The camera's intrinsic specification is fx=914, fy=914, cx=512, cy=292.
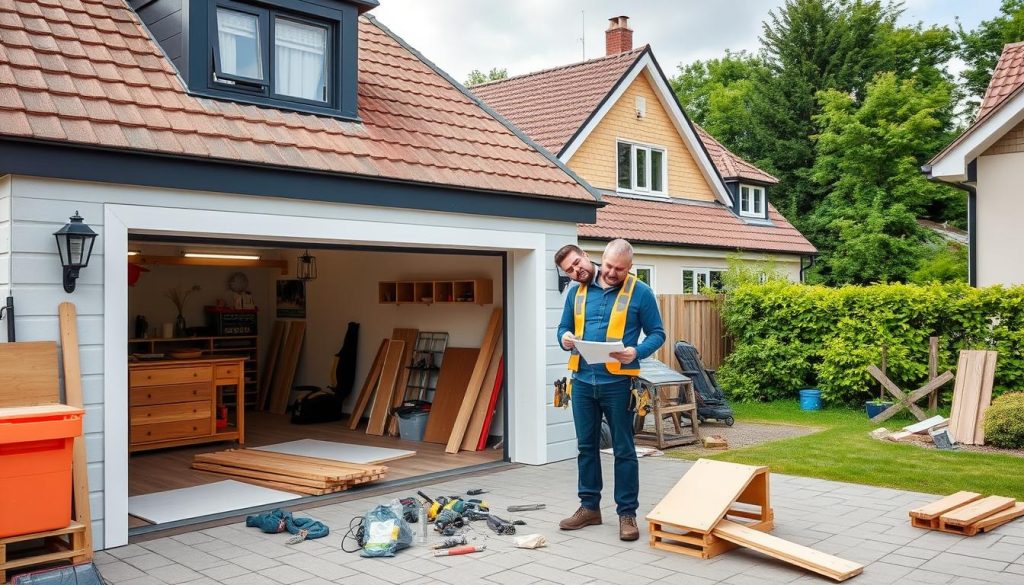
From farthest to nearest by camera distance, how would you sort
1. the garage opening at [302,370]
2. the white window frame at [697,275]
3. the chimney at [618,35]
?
1. the chimney at [618,35]
2. the white window frame at [697,275]
3. the garage opening at [302,370]

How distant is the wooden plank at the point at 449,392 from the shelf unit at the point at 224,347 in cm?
280

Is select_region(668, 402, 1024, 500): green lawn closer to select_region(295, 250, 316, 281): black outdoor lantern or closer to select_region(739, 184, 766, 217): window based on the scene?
select_region(295, 250, 316, 281): black outdoor lantern

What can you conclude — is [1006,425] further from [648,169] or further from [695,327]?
[648,169]

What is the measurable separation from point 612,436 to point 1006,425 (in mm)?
5583

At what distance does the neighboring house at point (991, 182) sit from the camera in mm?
12641

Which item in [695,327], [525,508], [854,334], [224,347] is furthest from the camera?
[695,327]

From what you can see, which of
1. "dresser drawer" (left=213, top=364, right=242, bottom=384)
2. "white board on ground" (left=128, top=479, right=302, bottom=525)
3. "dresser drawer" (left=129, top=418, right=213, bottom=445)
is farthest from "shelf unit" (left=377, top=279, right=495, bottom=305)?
"white board on ground" (left=128, top=479, right=302, bottom=525)

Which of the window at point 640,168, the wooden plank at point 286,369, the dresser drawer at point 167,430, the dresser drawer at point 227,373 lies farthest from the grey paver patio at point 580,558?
the window at point 640,168

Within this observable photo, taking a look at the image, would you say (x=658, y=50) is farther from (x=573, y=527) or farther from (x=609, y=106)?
(x=573, y=527)

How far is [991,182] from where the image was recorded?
1295 centimetres

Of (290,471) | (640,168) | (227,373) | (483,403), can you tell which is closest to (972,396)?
(483,403)

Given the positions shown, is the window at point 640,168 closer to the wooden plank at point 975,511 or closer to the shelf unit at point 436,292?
the shelf unit at point 436,292

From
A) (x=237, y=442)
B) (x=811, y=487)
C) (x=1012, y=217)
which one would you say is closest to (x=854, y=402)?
(x=1012, y=217)

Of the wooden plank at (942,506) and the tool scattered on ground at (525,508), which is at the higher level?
the wooden plank at (942,506)
